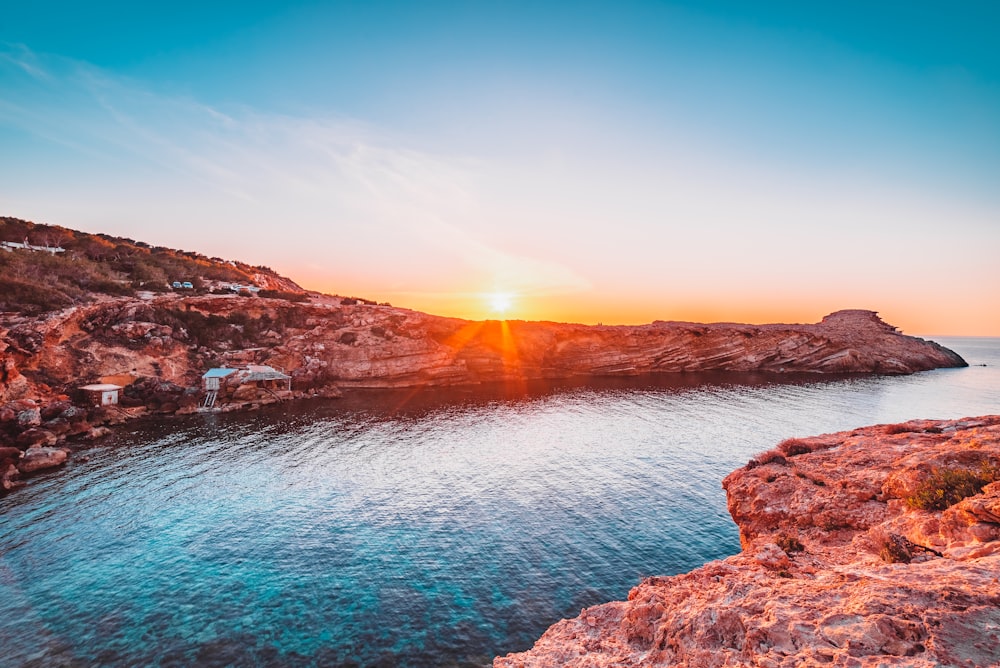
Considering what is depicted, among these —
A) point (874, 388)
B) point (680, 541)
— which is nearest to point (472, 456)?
point (680, 541)

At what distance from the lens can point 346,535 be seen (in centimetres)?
2488

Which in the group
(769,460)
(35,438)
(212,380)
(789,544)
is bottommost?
(35,438)

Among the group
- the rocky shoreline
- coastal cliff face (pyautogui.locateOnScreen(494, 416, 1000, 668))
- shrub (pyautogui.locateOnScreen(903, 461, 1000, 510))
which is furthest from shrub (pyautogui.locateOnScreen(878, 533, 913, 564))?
the rocky shoreline

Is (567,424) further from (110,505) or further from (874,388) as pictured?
(874,388)

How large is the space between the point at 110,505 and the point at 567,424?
4072cm

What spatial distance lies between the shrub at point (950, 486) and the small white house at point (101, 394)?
66064 mm

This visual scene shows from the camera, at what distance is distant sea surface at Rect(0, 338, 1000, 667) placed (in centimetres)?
1695

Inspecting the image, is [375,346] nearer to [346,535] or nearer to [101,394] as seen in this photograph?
[101,394]

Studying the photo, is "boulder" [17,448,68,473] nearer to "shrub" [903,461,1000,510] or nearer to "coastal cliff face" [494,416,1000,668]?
"coastal cliff face" [494,416,1000,668]

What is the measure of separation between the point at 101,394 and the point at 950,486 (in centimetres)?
6746

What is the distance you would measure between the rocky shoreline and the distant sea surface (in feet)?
29.3

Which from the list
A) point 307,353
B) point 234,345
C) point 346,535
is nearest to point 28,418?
point 234,345

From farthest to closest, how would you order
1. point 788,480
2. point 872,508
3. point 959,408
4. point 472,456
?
point 959,408 < point 472,456 < point 788,480 < point 872,508

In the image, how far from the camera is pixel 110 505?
27.8 meters
